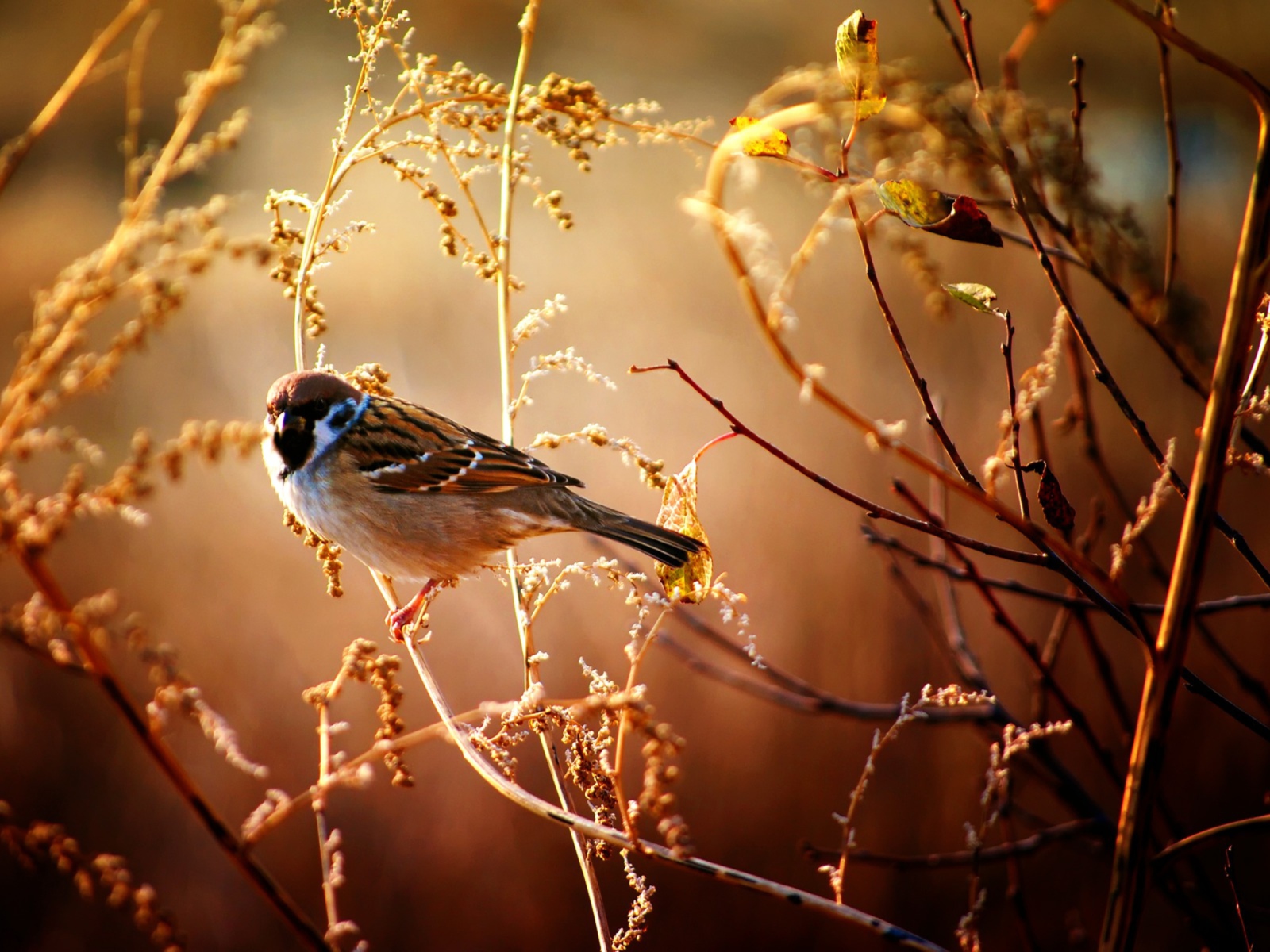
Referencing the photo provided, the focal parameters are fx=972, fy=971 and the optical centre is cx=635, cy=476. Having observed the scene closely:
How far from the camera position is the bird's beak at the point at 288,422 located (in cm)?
193

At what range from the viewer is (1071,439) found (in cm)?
355

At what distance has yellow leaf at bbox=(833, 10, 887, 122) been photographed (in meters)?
0.72

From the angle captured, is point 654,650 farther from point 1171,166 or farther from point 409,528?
point 1171,166

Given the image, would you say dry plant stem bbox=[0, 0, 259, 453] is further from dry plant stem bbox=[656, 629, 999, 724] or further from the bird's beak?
the bird's beak

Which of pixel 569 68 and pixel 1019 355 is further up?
pixel 569 68

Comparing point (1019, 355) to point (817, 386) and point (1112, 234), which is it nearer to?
point (1112, 234)

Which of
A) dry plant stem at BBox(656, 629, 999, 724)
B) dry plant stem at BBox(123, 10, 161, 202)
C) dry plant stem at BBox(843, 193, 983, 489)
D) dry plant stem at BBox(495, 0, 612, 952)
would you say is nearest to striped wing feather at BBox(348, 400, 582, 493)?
dry plant stem at BBox(656, 629, 999, 724)

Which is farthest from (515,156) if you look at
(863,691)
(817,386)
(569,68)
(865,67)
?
(569,68)

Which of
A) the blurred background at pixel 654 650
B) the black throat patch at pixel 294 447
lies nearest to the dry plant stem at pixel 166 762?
the black throat patch at pixel 294 447

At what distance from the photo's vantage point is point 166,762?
1.80 ft

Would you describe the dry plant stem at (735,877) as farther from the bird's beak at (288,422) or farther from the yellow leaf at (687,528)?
the bird's beak at (288,422)

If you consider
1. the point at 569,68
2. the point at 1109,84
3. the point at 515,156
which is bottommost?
the point at 515,156

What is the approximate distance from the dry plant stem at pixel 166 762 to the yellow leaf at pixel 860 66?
61cm

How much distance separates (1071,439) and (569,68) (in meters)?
5.84
